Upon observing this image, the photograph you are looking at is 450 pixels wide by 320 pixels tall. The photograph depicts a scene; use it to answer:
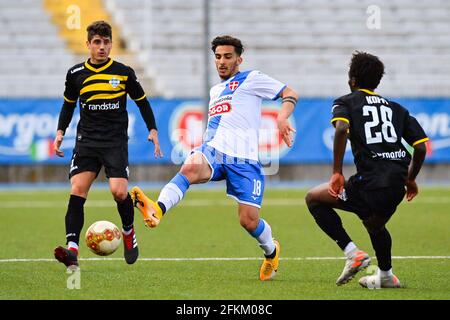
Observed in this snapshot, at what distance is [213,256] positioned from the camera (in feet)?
31.0

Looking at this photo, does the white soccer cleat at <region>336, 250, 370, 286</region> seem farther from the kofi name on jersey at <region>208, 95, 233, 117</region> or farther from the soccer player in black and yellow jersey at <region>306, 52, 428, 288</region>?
the kofi name on jersey at <region>208, 95, 233, 117</region>

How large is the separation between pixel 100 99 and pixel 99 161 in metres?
0.55

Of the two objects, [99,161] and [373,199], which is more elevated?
[99,161]

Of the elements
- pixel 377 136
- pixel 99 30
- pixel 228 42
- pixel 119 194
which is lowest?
pixel 119 194

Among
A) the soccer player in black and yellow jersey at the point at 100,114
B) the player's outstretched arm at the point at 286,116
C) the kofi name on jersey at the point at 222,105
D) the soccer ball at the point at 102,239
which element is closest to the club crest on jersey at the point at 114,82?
the soccer player in black and yellow jersey at the point at 100,114

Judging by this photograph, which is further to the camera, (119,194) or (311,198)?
(119,194)

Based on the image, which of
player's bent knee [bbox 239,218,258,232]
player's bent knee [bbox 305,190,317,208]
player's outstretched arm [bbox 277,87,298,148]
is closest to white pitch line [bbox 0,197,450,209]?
player's bent knee [bbox 239,218,258,232]

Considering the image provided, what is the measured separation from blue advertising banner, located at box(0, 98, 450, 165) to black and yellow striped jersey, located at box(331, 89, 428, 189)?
12.1 m

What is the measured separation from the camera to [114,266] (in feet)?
28.3

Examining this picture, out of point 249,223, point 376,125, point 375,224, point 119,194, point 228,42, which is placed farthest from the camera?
point 228,42

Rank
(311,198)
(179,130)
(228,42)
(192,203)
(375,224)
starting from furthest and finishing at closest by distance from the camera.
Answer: (179,130) → (192,203) → (228,42) → (311,198) → (375,224)

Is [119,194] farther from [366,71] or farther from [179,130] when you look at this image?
[179,130]

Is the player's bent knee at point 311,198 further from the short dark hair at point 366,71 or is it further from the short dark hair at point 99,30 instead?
the short dark hair at point 99,30

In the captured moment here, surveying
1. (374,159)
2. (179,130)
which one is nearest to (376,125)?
(374,159)
